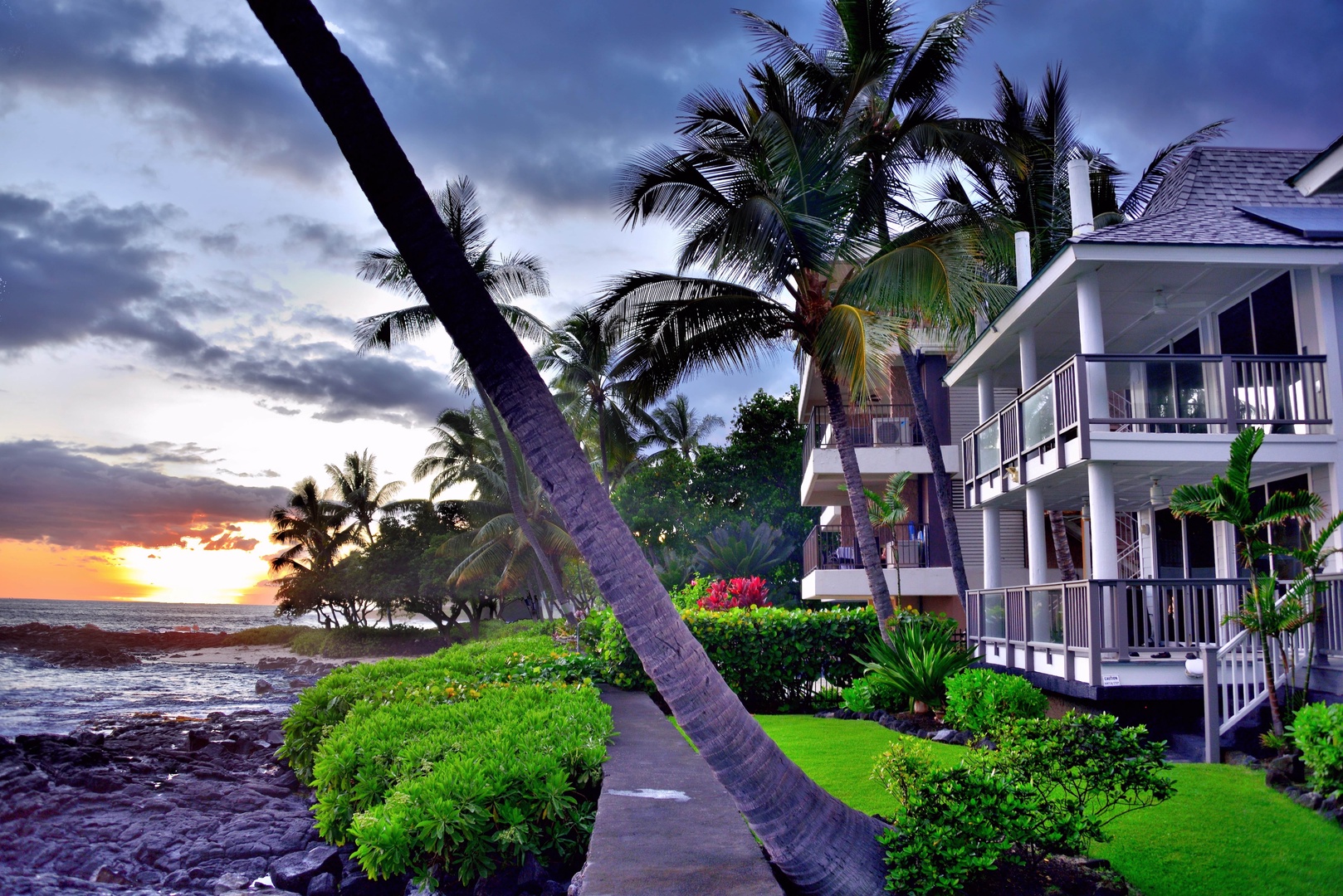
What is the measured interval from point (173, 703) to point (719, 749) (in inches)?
1087

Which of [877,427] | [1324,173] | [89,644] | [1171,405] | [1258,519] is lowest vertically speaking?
[89,644]

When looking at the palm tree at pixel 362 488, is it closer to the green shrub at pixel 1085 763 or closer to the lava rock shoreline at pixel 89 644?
the lava rock shoreline at pixel 89 644

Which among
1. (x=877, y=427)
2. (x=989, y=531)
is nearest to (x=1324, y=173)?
(x=989, y=531)

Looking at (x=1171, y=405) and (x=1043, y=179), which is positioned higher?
(x=1043, y=179)

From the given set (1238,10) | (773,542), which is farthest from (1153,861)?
(773,542)

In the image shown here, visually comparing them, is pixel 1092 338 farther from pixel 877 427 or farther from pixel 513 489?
pixel 513 489

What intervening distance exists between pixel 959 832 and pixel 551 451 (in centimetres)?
295

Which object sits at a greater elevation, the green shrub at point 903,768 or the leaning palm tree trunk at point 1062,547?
the leaning palm tree trunk at point 1062,547

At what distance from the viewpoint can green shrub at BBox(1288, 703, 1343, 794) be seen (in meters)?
7.11

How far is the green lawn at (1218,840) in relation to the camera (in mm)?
5812

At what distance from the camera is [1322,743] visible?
24.0 ft

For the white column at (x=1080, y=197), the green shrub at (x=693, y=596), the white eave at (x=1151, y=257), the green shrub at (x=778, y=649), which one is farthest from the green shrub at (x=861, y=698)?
the white column at (x=1080, y=197)

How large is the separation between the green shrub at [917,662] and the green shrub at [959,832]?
7.83m

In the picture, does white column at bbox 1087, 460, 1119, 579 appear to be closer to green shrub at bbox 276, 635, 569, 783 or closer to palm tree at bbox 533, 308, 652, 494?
green shrub at bbox 276, 635, 569, 783
